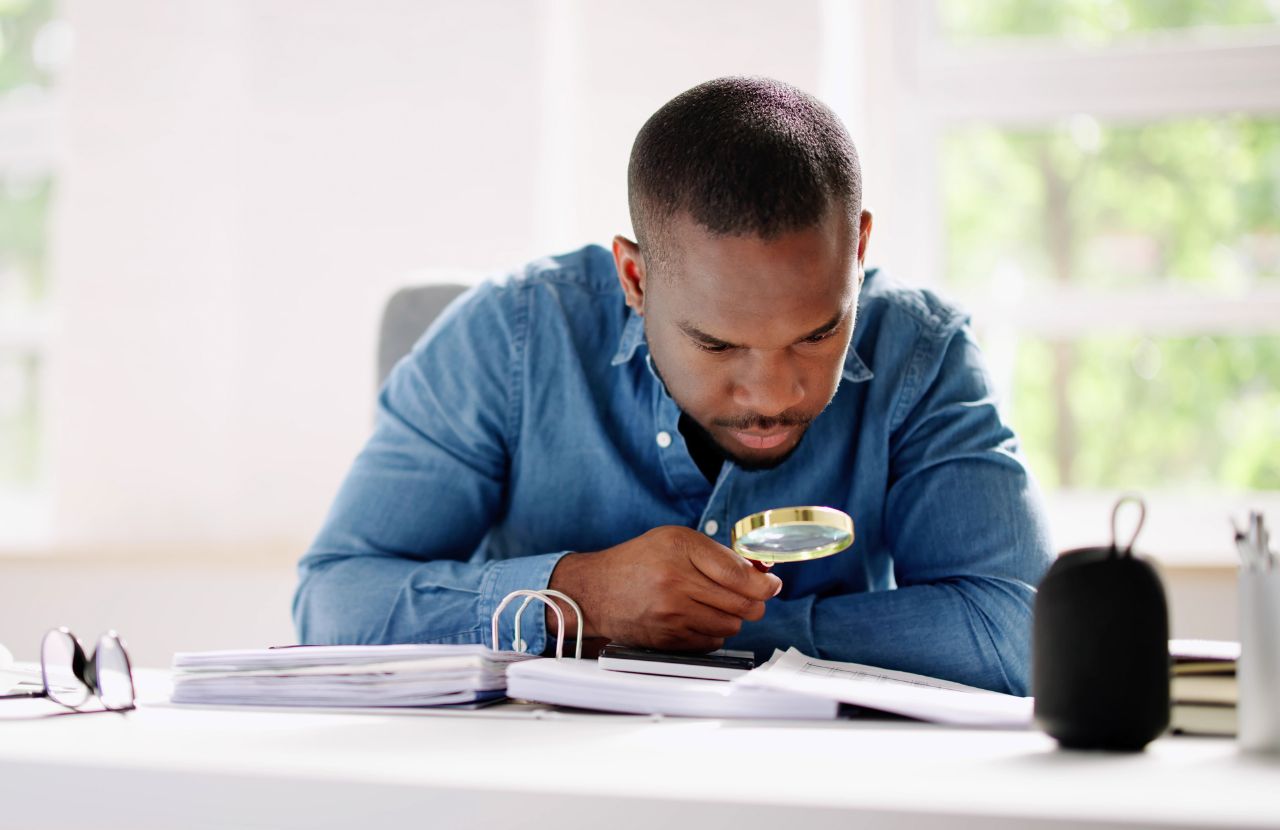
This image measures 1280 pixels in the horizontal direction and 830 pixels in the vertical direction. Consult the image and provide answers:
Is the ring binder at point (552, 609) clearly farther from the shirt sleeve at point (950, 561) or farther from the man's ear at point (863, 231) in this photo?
the man's ear at point (863, 231)

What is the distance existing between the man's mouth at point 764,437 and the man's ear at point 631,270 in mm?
228

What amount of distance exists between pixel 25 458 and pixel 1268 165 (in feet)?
10.1

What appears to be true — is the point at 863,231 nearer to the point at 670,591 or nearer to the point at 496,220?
the point at 670,591

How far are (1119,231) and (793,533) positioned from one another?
1957 mm

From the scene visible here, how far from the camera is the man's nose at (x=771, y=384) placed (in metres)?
1.29

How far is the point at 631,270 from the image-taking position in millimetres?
1510

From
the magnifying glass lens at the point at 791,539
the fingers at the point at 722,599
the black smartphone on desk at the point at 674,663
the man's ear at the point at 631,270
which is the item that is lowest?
A: the black smartphone on desk at the point at 674,663

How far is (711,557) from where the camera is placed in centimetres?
120

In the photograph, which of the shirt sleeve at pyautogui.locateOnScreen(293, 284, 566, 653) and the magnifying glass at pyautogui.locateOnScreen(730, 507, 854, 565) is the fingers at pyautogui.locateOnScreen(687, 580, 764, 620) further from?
the shirt sleeve at pyautogui.locateOnScreen(293, 284, 566, 653)

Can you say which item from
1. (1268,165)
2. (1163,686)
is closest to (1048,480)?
(1268,165)

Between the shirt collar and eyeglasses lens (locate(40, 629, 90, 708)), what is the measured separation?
76 centimetres

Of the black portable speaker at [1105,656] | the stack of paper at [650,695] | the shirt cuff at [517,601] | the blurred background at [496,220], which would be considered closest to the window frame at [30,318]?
the blurred background at [496,220]

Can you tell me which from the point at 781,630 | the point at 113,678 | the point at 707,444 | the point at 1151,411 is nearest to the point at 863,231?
the point at 707,444

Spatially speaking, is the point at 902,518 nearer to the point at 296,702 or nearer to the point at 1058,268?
the point at 296,702
